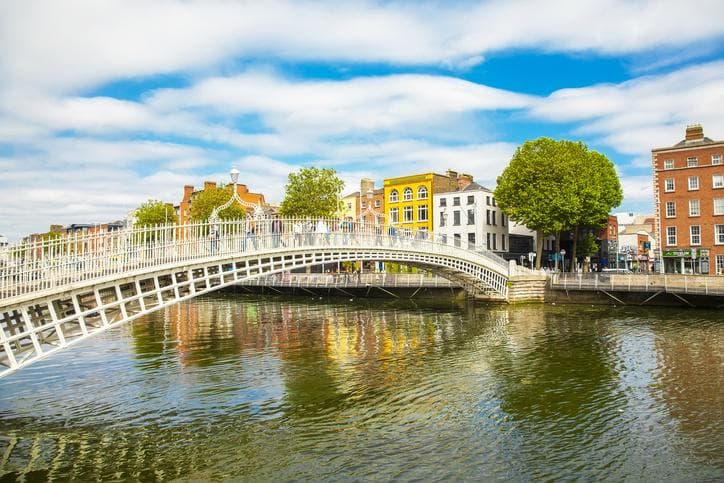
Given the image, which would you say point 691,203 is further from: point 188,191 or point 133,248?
point 188,191

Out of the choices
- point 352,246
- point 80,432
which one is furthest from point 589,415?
point 352,246

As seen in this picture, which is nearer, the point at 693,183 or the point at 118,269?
the point at 118,269

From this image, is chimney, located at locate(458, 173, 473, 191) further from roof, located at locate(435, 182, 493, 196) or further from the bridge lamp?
the bridge lamp

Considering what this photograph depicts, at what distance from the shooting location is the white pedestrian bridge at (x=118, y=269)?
48.8ft

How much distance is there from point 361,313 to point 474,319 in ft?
30.1

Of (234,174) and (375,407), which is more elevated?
(234,174)

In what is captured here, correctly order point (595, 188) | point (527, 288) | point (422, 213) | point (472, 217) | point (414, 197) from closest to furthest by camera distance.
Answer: point (527, 288) → point (595, 188) → point (472, 217) → point (422, 213) → point (414, 197)

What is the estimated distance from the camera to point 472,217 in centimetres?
6900

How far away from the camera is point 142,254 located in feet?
59.0

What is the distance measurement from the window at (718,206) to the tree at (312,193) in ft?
120

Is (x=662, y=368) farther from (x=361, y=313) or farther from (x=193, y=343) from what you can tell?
(x=361, y=313)

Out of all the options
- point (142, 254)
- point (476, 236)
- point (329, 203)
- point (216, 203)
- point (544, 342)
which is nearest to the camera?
point (142, 254)

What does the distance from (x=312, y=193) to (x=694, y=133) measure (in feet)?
131

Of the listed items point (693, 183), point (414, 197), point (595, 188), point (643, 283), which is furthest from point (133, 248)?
point (414, 197)
